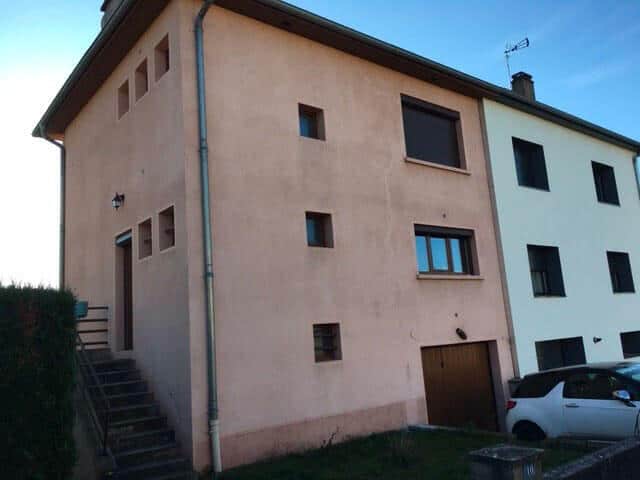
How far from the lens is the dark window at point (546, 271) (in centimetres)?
1442

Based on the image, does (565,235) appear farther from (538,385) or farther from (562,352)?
(538,385)

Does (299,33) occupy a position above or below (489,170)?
above

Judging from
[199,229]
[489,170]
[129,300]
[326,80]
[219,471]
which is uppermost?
[326,80]

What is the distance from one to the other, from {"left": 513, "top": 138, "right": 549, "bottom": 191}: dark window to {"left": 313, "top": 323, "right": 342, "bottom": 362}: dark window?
816 centimetres

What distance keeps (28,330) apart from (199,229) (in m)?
3.07

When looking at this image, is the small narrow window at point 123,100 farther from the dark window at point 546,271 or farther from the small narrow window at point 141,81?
the dark window at point 546,271

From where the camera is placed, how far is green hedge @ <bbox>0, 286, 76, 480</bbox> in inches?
215

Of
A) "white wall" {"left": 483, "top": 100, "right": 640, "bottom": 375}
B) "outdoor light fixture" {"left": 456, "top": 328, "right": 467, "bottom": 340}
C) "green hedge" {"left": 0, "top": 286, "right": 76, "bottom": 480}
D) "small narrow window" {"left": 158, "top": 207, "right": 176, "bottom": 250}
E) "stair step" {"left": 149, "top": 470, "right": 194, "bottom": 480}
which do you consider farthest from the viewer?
"white wall" {"left": 483, "top": 100, "right": 640, "bottom": 375}

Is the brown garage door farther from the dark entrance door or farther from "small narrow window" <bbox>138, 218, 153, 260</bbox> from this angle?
the dark entrance door

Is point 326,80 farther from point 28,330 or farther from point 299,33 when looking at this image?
point 28,330

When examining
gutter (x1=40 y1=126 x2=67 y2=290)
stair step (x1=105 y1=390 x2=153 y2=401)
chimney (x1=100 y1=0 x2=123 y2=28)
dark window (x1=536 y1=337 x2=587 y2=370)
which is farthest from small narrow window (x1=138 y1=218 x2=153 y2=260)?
dark window (x1=536 y1=337 x2=587 y2=370)

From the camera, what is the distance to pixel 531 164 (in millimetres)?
15492

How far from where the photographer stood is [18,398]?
553 cm

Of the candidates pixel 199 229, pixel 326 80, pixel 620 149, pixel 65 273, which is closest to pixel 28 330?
pixel 199 229
